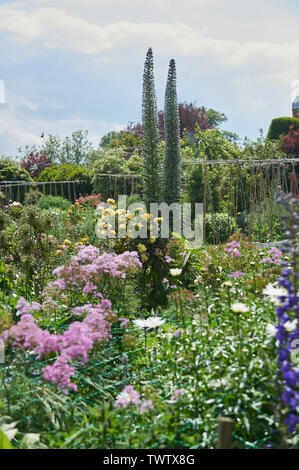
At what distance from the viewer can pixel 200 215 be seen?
9734mm

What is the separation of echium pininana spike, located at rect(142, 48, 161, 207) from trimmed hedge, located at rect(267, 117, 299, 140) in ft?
39.1

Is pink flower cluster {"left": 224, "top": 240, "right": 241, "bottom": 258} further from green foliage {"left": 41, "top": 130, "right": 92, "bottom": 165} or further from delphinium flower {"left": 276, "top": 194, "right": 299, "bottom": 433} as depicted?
green foliage {"left": 41, "top": 130, "right": 92, "bottom": 165}

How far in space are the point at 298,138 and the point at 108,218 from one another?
1141 centimetres

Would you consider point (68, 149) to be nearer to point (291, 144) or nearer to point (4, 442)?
point (291, 144)

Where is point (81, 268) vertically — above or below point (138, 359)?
above

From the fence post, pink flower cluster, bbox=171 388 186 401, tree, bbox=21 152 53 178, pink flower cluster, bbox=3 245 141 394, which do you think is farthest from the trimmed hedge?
the fence post

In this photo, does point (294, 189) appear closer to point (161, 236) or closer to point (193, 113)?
point (161, 236)

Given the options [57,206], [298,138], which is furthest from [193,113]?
[57,206]

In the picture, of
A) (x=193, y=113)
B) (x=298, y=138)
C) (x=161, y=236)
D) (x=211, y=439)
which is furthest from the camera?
(x=193, y=113)

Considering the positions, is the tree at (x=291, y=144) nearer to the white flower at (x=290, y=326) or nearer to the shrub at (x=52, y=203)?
the shrub at (x=52, y=203)

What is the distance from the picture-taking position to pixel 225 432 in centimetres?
196
